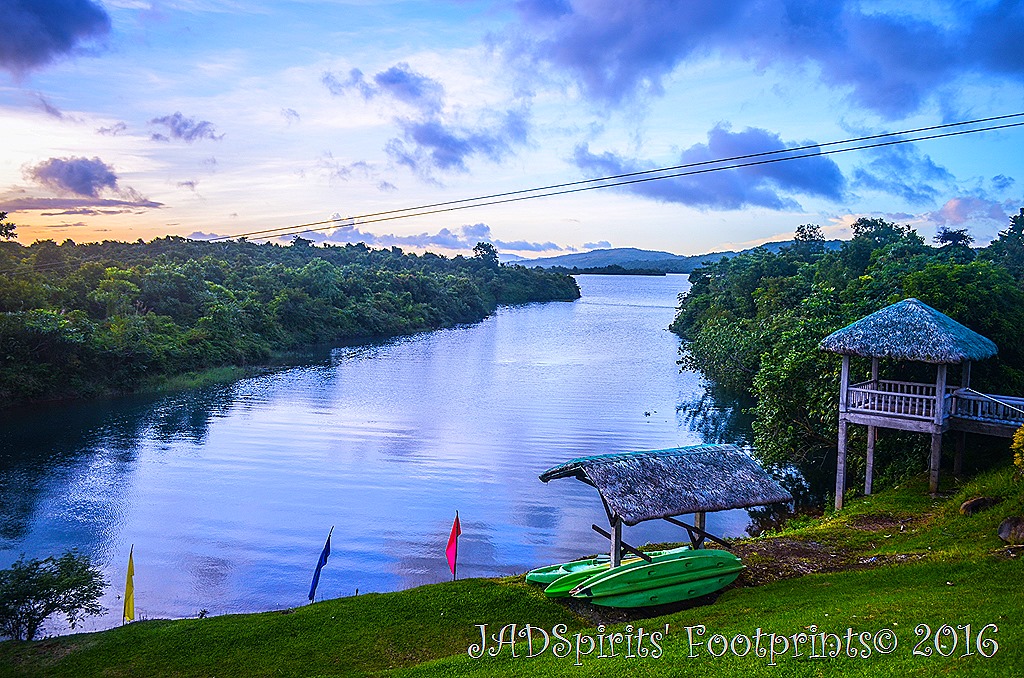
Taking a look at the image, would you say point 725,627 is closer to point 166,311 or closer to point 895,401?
point 895,401

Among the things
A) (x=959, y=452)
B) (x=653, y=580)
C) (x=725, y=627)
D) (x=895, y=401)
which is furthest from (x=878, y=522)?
(x=725, y=627)

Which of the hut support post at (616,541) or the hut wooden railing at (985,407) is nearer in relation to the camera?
the hut support post at (616,541)

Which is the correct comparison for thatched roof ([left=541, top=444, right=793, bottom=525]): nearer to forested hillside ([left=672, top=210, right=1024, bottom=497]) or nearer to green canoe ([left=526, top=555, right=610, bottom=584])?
green canoe ([left=526, top=555, right=610, bottom=584])

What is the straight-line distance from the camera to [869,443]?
18328 millimetres

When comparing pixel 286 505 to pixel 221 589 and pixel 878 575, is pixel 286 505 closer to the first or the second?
pixel 221 589

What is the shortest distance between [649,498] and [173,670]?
25.3 ft

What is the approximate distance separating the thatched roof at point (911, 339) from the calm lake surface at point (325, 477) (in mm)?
5836

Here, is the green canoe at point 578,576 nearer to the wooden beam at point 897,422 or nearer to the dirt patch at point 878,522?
the dirt patch at point 878,522

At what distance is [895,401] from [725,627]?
989 centimetres

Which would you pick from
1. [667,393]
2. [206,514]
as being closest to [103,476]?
[206,514]

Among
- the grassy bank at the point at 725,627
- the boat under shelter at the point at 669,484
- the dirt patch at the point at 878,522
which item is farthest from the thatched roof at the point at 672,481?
the dirt patch at the point at 878,522

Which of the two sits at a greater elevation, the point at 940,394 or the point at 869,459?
the point at 940,394

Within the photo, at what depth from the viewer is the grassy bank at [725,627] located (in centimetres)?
860

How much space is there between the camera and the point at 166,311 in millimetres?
48500
